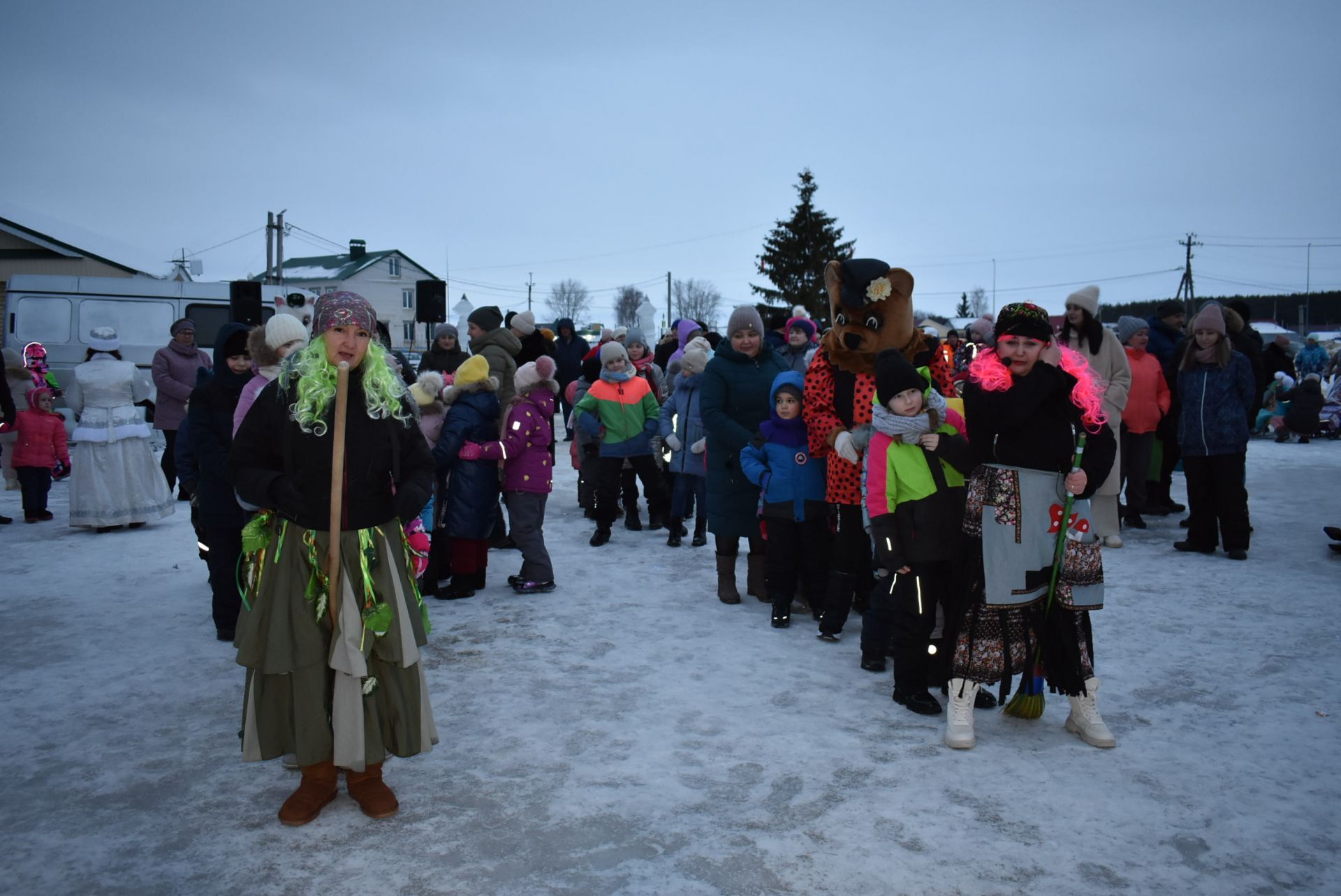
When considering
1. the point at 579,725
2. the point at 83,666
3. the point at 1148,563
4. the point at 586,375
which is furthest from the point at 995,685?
the point at 586,375

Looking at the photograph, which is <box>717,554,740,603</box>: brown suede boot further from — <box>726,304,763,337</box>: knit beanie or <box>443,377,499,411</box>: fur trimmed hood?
<box>443,377,499,411</box>: fur trimmed hood

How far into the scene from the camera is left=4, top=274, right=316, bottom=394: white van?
14.4 m

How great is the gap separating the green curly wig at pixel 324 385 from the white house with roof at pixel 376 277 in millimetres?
52997

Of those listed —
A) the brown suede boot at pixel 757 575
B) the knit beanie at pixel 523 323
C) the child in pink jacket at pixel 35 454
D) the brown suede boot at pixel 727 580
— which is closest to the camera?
the brown suede boot at pixel 727 580

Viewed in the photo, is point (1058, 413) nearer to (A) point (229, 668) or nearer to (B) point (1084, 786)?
(B) point (1084, 786)

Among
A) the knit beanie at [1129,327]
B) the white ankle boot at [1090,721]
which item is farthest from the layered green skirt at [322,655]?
the knit beanie at [1129,327]

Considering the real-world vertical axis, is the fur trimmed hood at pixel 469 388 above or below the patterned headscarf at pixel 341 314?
below

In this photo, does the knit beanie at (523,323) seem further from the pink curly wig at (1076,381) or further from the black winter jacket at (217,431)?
the pink curly wig at (1076,381)

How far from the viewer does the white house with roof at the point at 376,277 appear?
55.3 meters

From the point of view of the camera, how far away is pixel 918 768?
148 inches

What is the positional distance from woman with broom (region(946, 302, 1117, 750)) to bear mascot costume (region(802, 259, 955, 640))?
1021mm

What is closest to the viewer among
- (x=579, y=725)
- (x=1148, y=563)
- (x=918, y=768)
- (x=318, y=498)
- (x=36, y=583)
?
(x=318, y=498)

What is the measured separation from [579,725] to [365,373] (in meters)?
1.83

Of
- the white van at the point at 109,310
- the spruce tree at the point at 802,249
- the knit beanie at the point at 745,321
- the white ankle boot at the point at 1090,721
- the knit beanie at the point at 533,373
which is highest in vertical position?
the spruce tree at the point at 802,249
